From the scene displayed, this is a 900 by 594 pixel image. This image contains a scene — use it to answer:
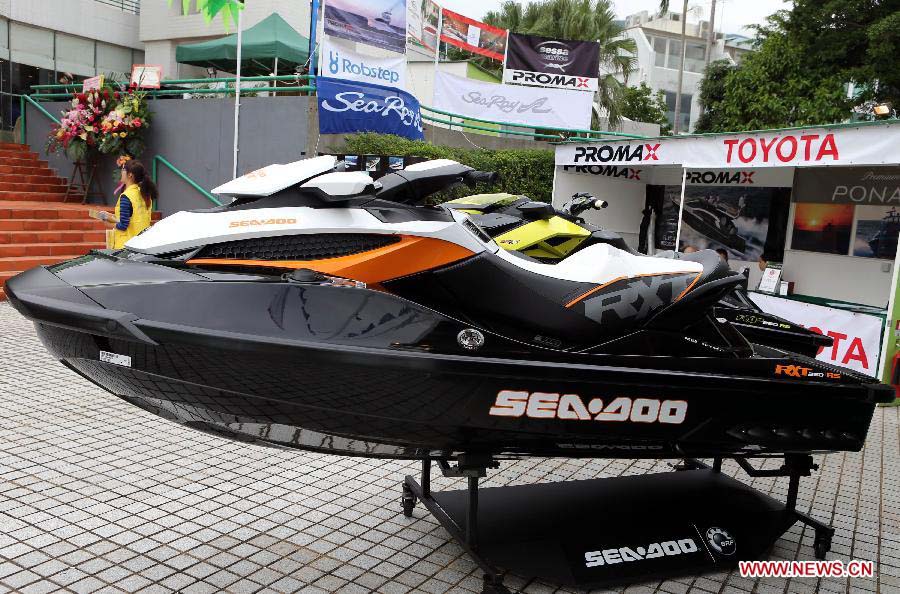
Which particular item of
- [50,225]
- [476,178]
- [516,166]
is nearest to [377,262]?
[476,178]

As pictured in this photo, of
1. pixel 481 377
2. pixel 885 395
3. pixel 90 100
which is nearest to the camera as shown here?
pixel 481 377

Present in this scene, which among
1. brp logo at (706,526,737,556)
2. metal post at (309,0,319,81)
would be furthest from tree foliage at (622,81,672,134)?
brp logo at (706,526,737,556)

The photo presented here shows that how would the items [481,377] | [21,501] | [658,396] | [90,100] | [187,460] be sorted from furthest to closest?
1. [90,100]
2. [187,460]
3. [21,501]
4. [658,396]
5. [481,377]

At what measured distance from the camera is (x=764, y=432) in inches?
119

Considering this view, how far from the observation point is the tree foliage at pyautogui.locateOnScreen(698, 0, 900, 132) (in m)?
20.7

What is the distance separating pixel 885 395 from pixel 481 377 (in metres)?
1.97

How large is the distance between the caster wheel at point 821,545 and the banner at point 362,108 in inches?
363

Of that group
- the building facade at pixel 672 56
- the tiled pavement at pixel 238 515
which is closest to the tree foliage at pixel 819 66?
the tiled pavement at pixel 238 515

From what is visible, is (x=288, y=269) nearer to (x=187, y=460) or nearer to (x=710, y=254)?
(x=710, y=254)

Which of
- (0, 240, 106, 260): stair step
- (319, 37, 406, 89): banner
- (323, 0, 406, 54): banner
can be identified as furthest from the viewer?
(319, 37, 406, 89): banner

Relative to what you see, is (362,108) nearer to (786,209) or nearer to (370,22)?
(370,22)

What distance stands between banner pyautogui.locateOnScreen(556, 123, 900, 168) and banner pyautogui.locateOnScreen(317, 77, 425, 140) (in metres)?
3.10

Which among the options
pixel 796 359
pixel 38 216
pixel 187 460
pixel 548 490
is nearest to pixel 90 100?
pixel 38 216

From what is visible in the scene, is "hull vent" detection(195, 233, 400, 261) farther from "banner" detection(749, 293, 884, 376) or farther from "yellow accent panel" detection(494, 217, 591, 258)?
"banner" detection(749, 293, 884, 376)
